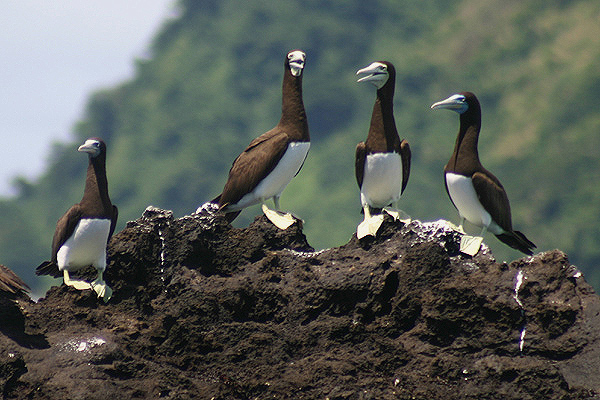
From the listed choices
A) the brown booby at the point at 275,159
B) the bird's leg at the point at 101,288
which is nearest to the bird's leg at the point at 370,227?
the brown booby at the point at 275,159

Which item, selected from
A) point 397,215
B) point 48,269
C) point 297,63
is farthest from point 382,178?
point 48,269

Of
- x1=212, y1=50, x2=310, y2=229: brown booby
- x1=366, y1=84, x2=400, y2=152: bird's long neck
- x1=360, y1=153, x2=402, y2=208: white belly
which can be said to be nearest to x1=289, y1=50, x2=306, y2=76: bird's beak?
x1=212, y1=50, x2=310, y2=229: brown booby

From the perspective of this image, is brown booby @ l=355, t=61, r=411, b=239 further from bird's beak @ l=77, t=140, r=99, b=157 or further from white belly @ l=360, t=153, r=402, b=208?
bird's beak @ l=77, t=140, r=99, b=157

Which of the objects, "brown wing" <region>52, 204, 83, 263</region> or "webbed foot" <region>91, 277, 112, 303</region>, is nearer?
"webbed foot" <region>91, 277, 112, 303</region>

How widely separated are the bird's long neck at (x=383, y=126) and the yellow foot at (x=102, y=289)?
9.22 feet

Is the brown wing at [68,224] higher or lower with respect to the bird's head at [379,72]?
lower

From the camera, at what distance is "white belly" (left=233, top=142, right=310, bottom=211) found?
9680 mm

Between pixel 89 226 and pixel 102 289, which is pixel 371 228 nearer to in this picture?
pixel 102 289

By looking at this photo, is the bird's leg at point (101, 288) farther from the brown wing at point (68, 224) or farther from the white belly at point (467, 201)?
the white belly at point (467, 201)

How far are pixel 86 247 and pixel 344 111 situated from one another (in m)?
60.7

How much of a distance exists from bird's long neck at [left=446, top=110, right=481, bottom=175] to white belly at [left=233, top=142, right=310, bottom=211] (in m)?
1.45

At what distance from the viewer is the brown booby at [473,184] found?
9.23m

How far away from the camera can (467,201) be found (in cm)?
930

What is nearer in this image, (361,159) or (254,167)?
(361,159)
